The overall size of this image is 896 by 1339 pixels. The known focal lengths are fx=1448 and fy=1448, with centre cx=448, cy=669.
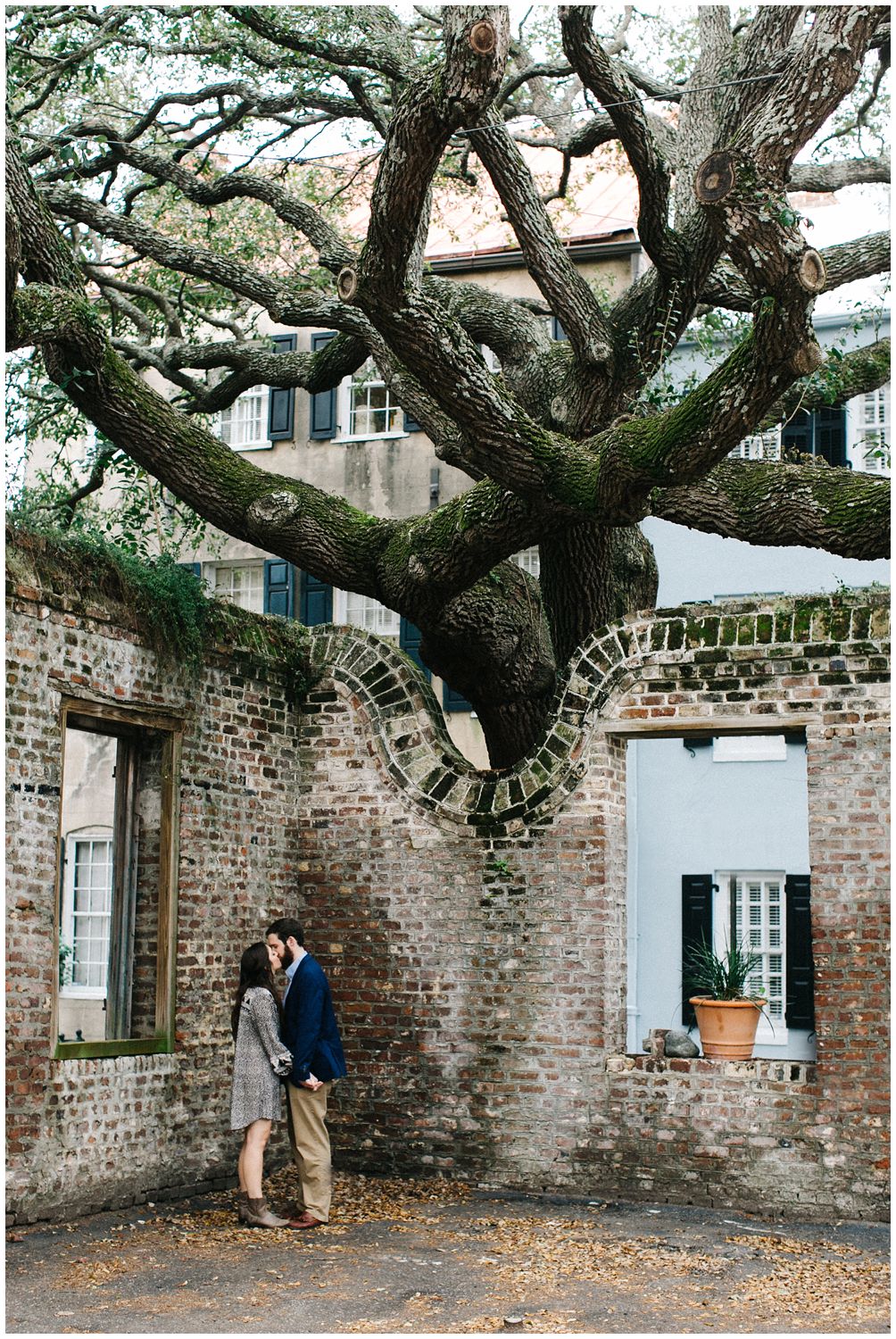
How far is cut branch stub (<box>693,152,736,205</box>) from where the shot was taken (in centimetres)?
644

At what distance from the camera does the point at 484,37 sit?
6.33 meters

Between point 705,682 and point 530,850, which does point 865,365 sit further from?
point 530,850

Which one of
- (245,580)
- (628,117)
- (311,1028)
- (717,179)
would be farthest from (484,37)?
(245,580)

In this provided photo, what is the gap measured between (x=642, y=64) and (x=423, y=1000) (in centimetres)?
903

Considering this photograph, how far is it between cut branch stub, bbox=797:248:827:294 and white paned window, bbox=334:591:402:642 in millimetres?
12994

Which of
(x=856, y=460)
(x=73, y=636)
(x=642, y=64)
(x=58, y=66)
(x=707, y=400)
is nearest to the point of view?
(x=707, y=400)

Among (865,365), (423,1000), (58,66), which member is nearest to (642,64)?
(865,365)

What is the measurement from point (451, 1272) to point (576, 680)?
3.97m

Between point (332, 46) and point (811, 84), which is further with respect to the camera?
point (332, 46)

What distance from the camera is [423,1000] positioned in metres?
9.78

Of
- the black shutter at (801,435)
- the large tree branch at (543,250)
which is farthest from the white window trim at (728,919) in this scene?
the large tree branch at (543,250)

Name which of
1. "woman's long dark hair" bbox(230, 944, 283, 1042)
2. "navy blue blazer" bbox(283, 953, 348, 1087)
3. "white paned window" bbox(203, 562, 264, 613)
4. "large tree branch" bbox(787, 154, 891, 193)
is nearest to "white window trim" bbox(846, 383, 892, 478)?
"large tree branch" bbox(787, 154, 891, 193)

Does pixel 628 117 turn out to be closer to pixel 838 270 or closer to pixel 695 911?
pixel 838 270

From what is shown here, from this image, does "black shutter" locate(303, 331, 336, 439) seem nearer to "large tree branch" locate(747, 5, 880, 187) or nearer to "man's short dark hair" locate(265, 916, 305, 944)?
"man's short dark hair" locate(265, 916, 305, 944)
